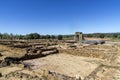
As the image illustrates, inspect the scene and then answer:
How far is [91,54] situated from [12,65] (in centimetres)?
1118

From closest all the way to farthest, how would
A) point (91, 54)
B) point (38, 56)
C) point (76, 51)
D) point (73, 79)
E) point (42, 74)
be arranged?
point (73, 79), point (42, 74), point (38, 56), point (91, 54), point (76, 51)

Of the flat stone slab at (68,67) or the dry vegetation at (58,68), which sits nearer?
the dry vegetation at (58,68)

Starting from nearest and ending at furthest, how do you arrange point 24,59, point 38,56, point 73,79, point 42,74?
point 73,79 < point 42,74 < point 24,59 < point 38,56

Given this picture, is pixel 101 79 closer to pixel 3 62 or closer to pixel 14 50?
pixel 3 62

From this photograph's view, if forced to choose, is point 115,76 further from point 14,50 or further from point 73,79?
point 14,50

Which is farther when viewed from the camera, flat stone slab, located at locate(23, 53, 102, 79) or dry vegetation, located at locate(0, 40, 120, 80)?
flat stone slab, located at locate(23, 53, 102, 79)

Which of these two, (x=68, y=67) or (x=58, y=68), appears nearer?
(x=58, y=68)

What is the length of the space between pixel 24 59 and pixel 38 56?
2303mm

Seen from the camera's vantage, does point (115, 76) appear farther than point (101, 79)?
Yes

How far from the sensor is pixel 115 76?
951 centimetres

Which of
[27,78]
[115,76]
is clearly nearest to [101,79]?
[115,76]

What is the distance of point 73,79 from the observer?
27.8ft

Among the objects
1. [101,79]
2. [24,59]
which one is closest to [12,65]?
[24,59]

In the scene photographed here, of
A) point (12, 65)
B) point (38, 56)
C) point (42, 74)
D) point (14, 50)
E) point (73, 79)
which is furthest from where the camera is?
point (14, 50)
